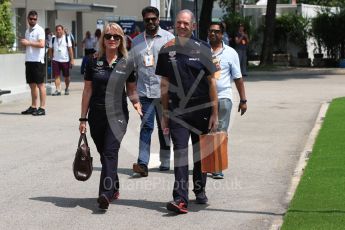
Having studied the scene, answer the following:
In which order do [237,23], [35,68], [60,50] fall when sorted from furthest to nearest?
[237,23]
[60,50]
[35,68]

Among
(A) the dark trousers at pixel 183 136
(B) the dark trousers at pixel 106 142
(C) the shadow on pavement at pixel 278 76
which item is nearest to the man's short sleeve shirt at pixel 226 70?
(A) the dark trousers at pixel 183 136

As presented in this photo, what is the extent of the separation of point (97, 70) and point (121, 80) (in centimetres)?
28

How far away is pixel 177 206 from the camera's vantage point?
25.4ft

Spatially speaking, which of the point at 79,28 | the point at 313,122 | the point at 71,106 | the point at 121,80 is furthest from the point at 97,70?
the point at 79,28

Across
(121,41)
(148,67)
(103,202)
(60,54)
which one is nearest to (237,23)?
(60,54)

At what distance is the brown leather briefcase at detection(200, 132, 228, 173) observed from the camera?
802cm

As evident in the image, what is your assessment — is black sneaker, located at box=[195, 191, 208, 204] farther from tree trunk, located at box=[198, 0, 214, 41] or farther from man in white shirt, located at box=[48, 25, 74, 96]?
tree trunk, located at box=[198, 0, 214, 41]

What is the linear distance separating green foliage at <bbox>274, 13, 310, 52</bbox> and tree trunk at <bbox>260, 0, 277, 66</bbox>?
398 centimetres

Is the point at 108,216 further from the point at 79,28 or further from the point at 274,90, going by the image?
the point at 79,28

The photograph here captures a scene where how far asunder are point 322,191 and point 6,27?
501 inches

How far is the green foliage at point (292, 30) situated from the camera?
124ft

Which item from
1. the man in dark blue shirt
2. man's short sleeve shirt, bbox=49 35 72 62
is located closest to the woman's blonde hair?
the man in dark blue shirt

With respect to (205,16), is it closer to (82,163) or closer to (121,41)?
(121,41)

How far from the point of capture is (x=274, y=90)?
907 inches
